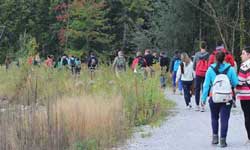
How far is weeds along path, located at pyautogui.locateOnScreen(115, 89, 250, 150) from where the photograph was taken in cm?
1161

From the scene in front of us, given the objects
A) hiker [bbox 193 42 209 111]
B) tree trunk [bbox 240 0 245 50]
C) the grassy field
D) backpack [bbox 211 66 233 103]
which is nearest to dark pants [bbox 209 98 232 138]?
backpack [bbox 211 66 233 103]

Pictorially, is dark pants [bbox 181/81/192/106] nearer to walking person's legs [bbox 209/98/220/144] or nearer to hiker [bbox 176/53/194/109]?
hiker [bbox 176/53/194/109]

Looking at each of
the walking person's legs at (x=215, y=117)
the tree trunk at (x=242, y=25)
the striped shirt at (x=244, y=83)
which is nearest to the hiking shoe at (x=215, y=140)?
the walking person's legs at (x=215, y=117)

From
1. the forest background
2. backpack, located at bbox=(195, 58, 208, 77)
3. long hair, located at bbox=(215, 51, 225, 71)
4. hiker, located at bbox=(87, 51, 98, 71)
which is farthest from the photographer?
the forest background

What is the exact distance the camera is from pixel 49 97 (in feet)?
41.7

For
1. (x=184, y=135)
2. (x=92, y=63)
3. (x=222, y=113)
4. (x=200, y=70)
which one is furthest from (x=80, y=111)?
(x=92, y=63)

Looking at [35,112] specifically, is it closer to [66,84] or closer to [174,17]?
[66,84]

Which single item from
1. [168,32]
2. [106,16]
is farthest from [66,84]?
[106,16]

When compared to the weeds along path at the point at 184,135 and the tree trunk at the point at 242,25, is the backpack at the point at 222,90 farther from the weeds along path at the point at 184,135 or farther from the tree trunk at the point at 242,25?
the tree trunk at the point at 242,25

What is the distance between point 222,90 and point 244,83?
0.52 m

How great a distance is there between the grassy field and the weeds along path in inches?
16.7

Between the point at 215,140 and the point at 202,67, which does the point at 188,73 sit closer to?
the point at 202,67

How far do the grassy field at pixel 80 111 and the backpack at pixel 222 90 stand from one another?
2.38 metres

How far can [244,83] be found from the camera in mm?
11211
